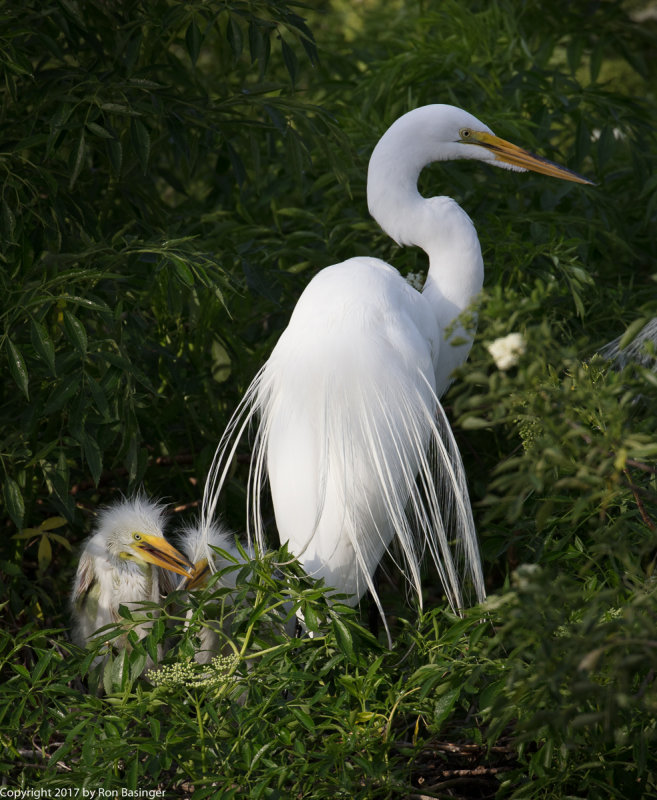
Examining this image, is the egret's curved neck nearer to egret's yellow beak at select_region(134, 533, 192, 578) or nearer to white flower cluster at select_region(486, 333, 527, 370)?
egret's yellow beak at select_region(134, 533, 192, 578)

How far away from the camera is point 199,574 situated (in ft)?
7.17

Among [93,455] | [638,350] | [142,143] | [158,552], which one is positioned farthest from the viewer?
[638,350]

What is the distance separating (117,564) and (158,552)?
0.10m

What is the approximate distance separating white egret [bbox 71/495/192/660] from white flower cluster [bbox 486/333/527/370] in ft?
4.31

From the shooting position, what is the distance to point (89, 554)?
87.4 inches

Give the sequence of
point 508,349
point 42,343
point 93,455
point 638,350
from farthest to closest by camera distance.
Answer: point 638,350 → point 93,455 → point 42,343 → point 508,349

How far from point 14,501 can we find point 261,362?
74 centimetres

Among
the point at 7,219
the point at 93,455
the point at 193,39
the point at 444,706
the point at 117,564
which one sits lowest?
the point at 117,564

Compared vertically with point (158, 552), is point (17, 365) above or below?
above

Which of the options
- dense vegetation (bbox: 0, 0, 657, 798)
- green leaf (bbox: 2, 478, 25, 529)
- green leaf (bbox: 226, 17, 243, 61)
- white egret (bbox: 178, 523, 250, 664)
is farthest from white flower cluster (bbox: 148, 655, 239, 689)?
green leaf (bbox: 226, 17, 243, 61)

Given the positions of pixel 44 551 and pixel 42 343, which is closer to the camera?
pixel 42 343

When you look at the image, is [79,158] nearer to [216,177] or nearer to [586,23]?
[216,177]

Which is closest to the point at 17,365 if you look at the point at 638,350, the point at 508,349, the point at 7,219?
the point at 7,219

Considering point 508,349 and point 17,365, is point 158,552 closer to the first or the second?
point 17,365
